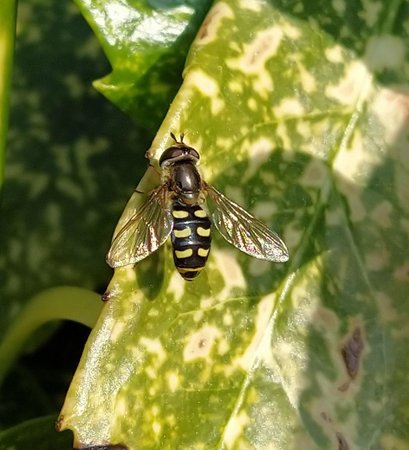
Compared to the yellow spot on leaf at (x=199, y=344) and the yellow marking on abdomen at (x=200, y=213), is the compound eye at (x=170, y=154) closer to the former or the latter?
the yellow marking on abdomen at (x=200, y=213)

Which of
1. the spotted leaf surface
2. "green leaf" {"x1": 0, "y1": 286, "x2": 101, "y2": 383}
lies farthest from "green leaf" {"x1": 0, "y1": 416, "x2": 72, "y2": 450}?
the spotted leaf surface

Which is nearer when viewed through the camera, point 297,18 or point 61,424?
point 61,424

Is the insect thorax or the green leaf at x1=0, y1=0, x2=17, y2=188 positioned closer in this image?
the green leaf at x1=0, y1=0, x2=17, y2=188

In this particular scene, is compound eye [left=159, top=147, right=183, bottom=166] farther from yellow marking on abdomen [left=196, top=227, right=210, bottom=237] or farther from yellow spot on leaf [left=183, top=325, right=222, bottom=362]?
yellow spot on leaf [left=183, top=325, right=222, bottom=362]

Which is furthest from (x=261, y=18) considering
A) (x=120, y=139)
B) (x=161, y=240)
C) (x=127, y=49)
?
(x=120, y=139)

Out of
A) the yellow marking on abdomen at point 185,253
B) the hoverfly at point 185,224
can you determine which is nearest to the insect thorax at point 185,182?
the hoverfly at point 185,224

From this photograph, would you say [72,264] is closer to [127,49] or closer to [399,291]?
[127,49]

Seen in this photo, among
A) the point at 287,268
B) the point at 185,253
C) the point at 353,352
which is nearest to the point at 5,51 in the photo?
the point at 185,253
